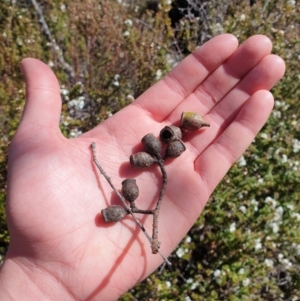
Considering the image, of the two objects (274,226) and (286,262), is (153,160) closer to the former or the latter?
(274,226)

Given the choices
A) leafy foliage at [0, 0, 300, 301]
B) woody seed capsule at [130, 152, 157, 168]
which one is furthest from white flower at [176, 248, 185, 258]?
woody seed capsule at [130, 152, 157, 168]

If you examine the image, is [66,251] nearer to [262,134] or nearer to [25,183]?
[25,183]

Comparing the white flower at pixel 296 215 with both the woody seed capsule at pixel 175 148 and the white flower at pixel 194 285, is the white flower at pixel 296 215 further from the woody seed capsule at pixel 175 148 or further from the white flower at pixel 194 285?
the woody seed capsule at pixel 175 148

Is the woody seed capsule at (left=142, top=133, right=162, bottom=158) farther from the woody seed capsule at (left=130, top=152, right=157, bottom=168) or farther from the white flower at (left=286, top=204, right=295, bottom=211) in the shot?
the white flower at (left=286, top=204, right=295, bottom=211)

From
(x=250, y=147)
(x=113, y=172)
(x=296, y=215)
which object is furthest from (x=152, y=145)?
(x=296, y=215)

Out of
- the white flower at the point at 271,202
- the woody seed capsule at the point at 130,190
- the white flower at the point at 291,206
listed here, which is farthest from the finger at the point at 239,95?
the white flower at the point at 291,206

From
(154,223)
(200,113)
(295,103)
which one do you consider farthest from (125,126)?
(295,103)
